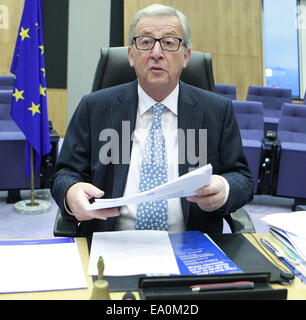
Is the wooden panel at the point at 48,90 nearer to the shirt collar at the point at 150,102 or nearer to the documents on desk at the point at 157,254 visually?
the shirt collar at the point at 150,102

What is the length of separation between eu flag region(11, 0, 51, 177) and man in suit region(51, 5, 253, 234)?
237cm

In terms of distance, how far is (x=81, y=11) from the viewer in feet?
18.0

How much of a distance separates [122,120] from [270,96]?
5569 mm

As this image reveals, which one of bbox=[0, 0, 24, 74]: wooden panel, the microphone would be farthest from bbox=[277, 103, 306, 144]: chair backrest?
bbox=[0, 0, 24, 74]: wooden panel

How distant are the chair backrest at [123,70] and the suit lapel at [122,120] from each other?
0.46 feet

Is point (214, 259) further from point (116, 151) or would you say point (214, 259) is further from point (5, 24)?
point (5, 24)

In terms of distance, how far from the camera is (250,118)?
4.77 meters

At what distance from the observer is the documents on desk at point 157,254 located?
1.02m

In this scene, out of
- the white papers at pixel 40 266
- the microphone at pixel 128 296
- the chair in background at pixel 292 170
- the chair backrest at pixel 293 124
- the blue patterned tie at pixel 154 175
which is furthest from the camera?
the chair backrest at pixel 293 124

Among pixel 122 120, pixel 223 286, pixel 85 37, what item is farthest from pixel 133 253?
pixel 85 37

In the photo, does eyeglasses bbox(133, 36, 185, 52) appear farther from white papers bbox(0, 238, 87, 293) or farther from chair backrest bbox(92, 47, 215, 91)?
white papers bbox(0, 238, 87, 293)

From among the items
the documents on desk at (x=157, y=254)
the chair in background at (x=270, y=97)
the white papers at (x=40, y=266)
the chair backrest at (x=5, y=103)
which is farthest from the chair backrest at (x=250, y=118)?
the white papers at (x=40, y=266)
